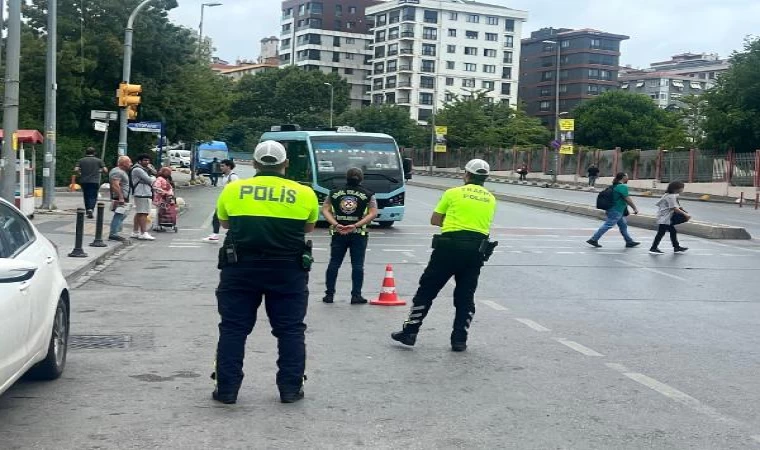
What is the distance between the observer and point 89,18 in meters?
40.4

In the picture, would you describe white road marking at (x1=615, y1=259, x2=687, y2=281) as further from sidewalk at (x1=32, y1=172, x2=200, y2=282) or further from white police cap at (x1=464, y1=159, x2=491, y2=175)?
sidewalk at (x1=32, y1=172, x2=200, y2=282)

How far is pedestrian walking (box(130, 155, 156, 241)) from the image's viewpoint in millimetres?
19000

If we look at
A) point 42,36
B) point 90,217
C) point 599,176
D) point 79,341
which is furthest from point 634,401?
point 599,176

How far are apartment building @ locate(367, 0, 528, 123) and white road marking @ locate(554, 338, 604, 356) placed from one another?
381ft

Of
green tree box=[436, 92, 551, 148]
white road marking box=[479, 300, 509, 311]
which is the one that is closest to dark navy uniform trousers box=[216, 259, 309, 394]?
white road marking box=[479, 300, 509, 311]

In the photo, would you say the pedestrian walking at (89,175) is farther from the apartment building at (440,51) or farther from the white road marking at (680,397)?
the apartment building at (440,51)

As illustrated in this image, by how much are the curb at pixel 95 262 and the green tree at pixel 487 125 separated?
72874mm

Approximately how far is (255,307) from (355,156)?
18.7m

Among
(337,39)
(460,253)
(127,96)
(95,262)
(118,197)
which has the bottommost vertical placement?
(95,262)

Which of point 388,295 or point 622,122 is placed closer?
point 388,295

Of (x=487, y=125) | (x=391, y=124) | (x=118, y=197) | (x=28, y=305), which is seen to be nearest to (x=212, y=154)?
(x=487, y=125)

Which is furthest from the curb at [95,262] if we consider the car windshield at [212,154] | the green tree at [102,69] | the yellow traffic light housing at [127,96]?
the car windshield at [212,154]

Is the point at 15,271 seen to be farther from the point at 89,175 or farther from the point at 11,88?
the point at 89,175

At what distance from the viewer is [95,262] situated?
15148mm
